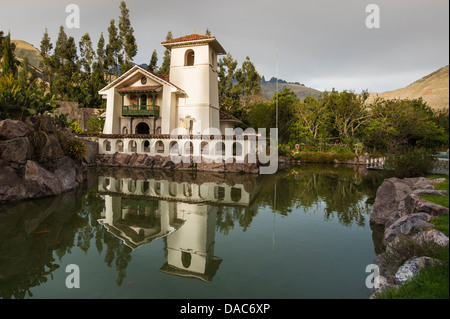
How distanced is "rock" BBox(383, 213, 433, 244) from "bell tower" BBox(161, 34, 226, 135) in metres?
19.5

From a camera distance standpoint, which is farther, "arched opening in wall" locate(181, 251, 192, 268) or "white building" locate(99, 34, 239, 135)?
"white building" locate(99, 34, 239, 135)

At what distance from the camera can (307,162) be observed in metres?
28.8

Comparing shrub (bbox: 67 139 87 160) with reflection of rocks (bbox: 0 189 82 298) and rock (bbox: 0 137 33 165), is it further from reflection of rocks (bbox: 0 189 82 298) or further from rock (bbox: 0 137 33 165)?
reflection of rocks (bbox: 0 189 82 298)

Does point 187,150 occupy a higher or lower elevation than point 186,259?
higher

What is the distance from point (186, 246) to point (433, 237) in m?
4.64

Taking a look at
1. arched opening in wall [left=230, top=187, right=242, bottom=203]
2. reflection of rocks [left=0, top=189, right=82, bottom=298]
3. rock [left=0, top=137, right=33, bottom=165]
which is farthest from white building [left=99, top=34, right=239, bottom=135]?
reflection of rocks [left=0, top=189, right=82, bottom=298]

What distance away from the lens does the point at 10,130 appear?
34.2ft

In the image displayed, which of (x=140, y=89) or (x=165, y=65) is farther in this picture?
(x=165, y=65)

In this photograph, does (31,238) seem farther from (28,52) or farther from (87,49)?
(28,52)

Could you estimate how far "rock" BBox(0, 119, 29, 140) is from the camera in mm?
10336

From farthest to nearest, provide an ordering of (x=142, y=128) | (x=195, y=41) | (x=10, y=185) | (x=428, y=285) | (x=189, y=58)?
(x=142, y=128), (x=189, y=58), (x=195, y=41), (x=10, y=185), (x=428, y=285)

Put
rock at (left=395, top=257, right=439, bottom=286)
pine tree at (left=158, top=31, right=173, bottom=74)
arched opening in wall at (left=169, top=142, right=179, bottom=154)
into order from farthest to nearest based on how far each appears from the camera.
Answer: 1. pine tree at (left=158, top=31, right=173, bottom=74)
2. arched opening in wall at (left=169, top=142, right=179, bottom=154)
3. rock at (left=395, top=257, right=439, bottom=286)

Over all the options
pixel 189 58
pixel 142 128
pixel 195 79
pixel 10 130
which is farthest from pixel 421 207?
pixel 142 128
